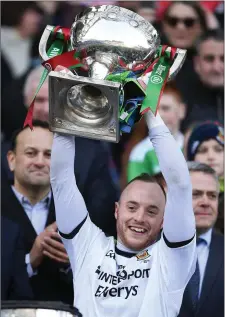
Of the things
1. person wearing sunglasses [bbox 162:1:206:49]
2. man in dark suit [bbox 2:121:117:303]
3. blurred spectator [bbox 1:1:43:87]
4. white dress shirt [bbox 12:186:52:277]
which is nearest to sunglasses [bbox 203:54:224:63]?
person wearing sunglasses [bbox 162:1:206:49]

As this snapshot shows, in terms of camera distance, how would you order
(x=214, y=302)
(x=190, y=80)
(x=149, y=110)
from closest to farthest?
(x=149, y=110) < (x=214, y=302) < (x=190, y=80)

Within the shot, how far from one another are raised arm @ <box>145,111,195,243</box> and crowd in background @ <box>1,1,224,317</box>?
4.41ft

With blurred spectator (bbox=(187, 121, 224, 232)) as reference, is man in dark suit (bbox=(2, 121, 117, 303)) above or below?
below

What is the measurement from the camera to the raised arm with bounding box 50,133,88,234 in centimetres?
528

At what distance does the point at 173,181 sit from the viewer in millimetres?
5160

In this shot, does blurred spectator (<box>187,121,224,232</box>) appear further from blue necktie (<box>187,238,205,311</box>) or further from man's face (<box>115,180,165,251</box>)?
man's face (<box>115,180,165,251</box>)

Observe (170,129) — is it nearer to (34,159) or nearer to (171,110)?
(171,110)

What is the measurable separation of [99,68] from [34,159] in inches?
73.1

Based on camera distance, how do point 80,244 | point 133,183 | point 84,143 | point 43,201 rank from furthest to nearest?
1. point 84,143
2. point 43,201
3. point 133,183
4. point 80,244

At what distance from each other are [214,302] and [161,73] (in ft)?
5.80

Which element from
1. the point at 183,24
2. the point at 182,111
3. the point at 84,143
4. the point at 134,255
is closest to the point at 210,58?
the point at 183,24

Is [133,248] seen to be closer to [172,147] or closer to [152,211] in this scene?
[152,211]

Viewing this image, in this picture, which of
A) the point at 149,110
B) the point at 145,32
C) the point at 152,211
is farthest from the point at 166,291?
the point at 145,32

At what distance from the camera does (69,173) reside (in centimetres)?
538
